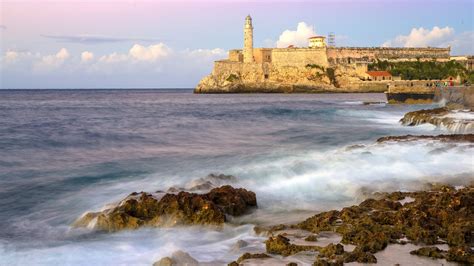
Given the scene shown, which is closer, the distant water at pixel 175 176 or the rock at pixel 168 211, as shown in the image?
the distant water at pixel 175 176

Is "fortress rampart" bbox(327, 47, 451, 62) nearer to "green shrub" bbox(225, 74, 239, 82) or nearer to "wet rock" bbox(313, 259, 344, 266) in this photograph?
"green shrub" bbox(225, 74, 239, 82)

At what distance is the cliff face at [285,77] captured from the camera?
260 feet

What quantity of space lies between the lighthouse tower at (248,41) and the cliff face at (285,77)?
1299 mm

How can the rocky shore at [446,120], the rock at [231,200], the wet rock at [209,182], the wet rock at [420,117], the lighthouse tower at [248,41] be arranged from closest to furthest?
1. the rock at [231,200]
2. the wet rock at [209,182]
3. the rocky shore at [446,120]
4. the wet rock at [420,117]
5. the lighthouse tower at [248,41]

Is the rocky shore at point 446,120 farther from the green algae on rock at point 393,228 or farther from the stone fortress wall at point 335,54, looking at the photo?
the stone fortress wall at point 335,54

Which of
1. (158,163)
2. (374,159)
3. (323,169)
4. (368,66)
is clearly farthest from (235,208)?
(368,66)

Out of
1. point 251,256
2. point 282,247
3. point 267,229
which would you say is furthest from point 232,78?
point 251,256

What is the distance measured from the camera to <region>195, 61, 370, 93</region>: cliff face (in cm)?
7925

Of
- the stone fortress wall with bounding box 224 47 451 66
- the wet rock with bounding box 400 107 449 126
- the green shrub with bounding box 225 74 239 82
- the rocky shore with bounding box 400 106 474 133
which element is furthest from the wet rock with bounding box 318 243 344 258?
the green shrub with bounding box 225 74 239 82

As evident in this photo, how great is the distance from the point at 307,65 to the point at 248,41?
30.4 ft

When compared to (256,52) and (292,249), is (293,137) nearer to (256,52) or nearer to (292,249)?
(292,249)

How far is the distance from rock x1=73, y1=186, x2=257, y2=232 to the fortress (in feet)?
235

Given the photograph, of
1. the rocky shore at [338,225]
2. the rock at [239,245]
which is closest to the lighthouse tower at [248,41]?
the rocky shore at [338,225]

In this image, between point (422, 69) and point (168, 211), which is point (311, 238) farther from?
point (422, 69)
